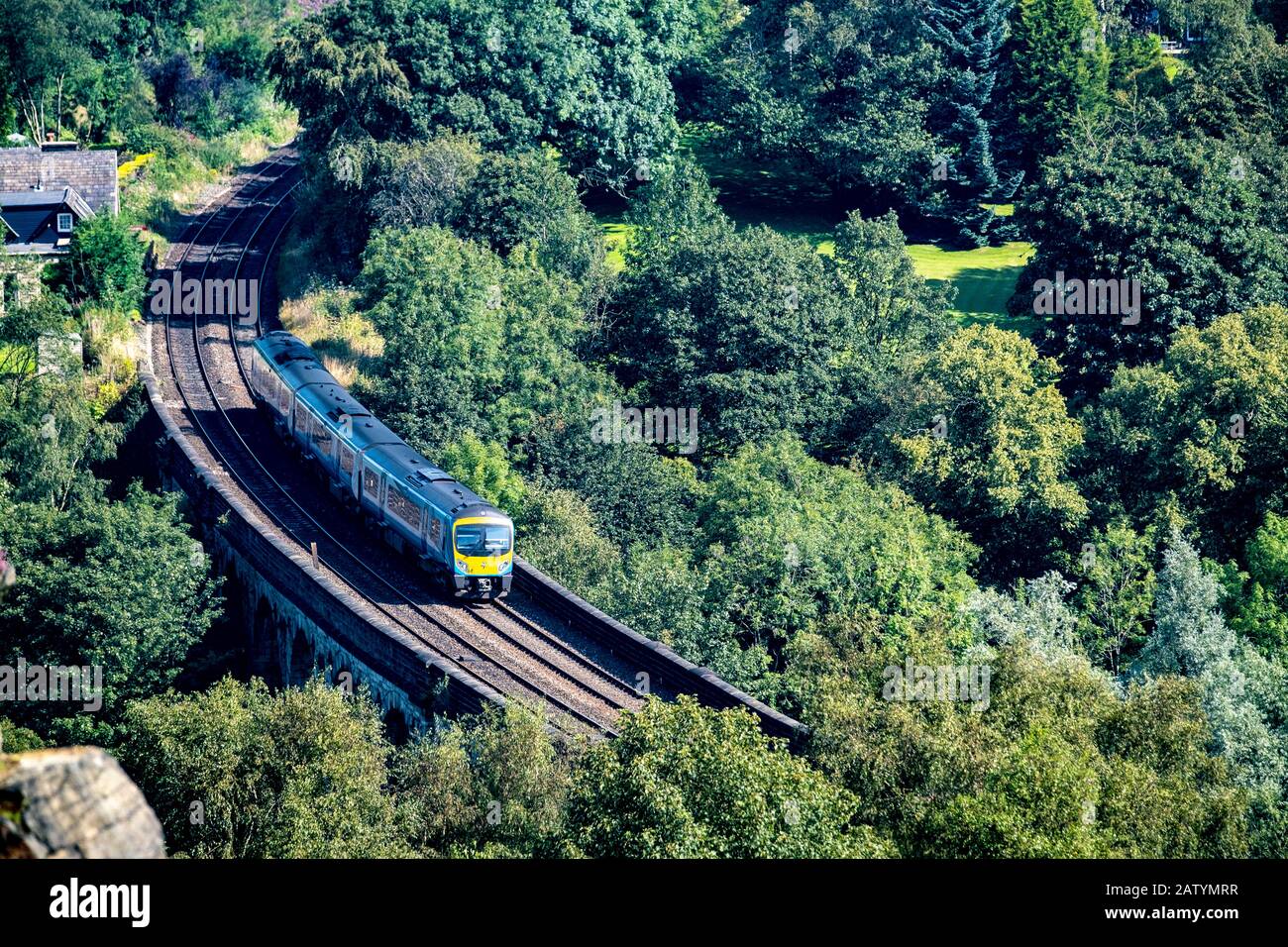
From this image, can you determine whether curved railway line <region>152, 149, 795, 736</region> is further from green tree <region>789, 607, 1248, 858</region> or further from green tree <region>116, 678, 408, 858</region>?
green tree <region>116, 678, 408, 858</region>

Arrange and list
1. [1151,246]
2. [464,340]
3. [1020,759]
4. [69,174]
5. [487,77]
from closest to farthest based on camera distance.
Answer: [1020,759] → [464,340] → [1151,246] → [69,174] → [487,77]

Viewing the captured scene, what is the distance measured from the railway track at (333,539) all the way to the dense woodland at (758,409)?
2.74m

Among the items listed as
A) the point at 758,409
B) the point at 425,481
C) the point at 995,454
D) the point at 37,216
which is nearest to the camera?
the point at 425,481

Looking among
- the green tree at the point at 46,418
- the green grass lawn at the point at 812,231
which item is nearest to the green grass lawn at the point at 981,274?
the green grass lawn at the point at 812,231

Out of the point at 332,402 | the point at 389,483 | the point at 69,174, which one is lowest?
the point at 389,483

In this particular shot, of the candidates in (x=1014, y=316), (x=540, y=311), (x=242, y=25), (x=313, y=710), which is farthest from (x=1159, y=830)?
(x=242, y=25)

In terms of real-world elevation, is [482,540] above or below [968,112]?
below

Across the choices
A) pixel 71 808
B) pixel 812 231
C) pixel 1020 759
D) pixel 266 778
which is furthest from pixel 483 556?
pixel 812 231

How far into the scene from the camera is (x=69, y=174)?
85000mm

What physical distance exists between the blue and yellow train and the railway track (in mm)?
947

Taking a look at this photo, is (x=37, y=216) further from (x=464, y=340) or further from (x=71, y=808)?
(x=71, y=808)

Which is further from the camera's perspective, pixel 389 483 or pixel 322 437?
pixel 322 437

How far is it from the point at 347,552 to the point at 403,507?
Result: 357 centimetres

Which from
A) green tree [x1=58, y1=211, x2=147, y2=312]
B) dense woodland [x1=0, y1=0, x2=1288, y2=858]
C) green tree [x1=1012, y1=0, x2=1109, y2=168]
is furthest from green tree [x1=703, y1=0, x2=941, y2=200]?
green tree [x1=58, y1=211, x2=147, y2=312]
